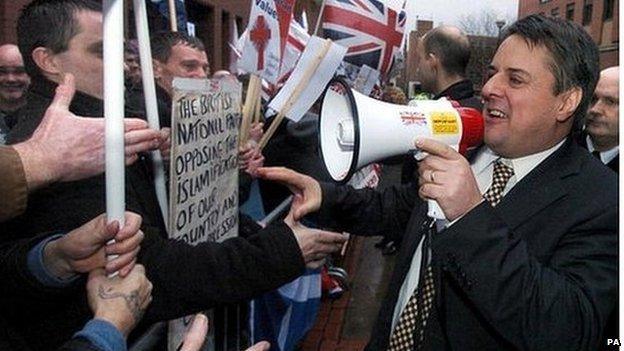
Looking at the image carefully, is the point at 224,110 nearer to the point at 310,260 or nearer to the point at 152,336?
the point at 310,260

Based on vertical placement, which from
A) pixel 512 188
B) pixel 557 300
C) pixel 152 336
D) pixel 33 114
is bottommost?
pixel 152 336

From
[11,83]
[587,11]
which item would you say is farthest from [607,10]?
[11,83]

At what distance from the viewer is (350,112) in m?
1.81

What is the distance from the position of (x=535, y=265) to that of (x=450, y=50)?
3.27 metres

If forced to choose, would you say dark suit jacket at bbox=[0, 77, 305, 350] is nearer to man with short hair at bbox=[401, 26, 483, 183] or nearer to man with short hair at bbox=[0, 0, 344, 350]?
man with short hair at bbox=[0, 0, 344, 350]

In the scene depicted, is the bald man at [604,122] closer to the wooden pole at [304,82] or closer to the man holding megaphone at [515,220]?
the wooden pole at [304,82]

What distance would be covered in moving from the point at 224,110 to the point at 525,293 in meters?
1.05

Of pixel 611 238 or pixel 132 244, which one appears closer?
pixel 132 244

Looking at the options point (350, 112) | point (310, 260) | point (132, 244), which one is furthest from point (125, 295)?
point (350, 112)

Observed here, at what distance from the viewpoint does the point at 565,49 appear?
168 cm

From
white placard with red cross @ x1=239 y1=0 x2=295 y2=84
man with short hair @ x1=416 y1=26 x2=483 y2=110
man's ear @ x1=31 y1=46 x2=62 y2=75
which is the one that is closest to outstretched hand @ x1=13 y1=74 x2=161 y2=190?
man's ear @ x1=31 y1=46 x2=62 y2=75

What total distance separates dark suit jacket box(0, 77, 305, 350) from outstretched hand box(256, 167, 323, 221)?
26 centimetres

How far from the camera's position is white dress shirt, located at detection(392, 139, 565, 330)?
1.78 meters

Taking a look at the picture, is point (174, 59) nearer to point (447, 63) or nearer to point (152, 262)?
point (447, 63)
